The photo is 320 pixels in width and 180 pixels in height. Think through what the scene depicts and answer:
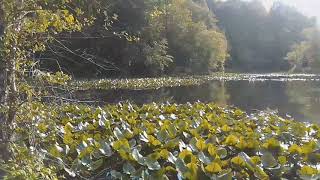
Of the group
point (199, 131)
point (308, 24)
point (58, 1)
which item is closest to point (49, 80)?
point (58, 1)

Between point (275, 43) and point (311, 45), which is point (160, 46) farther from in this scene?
point (275, 43)

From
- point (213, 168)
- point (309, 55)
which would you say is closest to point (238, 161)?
point (213, 168)

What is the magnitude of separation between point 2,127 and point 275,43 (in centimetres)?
9547

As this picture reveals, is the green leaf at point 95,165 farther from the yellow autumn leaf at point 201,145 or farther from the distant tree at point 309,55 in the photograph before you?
the distant tree at point 309,55

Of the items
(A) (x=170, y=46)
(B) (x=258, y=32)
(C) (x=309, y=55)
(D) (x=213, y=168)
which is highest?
(B) (x=258, y=32)

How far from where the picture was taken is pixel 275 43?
96625mm

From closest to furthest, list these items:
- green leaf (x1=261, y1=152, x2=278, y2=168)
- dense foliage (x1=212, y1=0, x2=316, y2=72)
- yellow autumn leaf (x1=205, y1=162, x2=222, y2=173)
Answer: yellow autumn leaf (x1=205, y1=162, x2=222, y2=173)
green leaf (x1=261, y1=152, x2=278, y2=168)
dense foliage (x1=212, y1=0, x2=316, y2=72)

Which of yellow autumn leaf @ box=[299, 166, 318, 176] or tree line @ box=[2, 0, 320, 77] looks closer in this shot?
yellow autumn leaf @ box=[299, 166, 318, 176]

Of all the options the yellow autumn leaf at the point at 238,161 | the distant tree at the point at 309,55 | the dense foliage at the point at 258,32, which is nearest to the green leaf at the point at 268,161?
the yellow autumn leaf at the point at 238,161

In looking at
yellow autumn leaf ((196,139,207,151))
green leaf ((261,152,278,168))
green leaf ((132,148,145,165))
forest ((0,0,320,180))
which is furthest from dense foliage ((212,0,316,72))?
green leaf ((132,148,145,165))

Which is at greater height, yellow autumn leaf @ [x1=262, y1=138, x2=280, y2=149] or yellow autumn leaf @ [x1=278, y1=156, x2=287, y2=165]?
yellow autumn leaf @ [x1=262, y1=138, x2=280, y2=149]

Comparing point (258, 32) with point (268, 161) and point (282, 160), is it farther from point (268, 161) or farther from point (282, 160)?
point (268, 161)

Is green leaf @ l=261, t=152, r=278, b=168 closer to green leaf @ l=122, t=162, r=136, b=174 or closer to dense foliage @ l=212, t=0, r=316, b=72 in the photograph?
green leaf @ l=122, t=162, r=136, b=174

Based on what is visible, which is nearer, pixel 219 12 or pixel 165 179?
pixel 165 179
